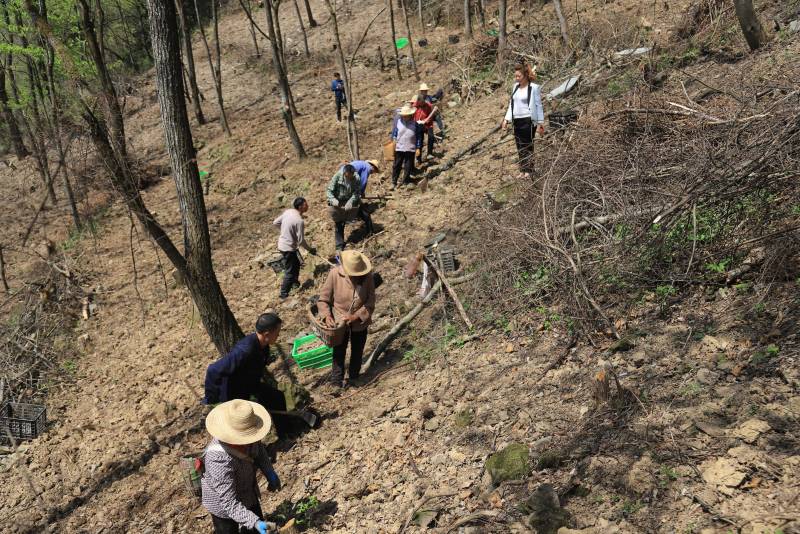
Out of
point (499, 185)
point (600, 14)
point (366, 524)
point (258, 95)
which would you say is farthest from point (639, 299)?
point (258, 95)

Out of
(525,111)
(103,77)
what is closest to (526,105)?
(525,111)

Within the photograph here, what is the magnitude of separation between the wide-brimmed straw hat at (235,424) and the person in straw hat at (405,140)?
290 inches

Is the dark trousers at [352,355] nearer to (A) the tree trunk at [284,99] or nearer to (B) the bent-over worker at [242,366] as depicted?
(B) the bent-over worker at [242,366]

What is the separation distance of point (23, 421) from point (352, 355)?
4.89 m

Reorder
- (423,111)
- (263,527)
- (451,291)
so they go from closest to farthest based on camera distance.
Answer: (263,527) → (451,291) → (423,111)

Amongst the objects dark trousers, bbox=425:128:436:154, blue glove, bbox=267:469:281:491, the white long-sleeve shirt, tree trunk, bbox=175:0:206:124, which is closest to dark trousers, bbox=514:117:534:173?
the white long-sleeve shirt

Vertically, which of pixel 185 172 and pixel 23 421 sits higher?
pixel 185 172

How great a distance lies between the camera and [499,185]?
9.49 meters

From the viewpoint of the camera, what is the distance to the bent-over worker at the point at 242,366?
510cm

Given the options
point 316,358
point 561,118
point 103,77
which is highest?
point 103,77

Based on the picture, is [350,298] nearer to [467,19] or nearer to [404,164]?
[404,164]

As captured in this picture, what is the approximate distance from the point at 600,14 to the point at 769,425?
14300 mm

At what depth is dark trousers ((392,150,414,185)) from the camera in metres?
10.9

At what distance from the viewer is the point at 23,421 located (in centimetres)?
784
